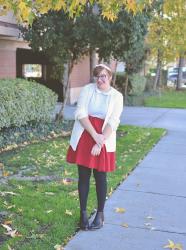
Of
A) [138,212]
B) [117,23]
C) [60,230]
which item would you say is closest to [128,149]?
[117,23]

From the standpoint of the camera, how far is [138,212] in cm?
539

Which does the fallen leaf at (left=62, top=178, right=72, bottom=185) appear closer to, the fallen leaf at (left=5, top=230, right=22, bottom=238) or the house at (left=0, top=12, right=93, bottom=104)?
the fallen leaf at (left=5, top=230, right=22, bottom=238)

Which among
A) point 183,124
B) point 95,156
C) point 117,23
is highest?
point 117,23

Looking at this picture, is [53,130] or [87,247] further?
[53,130]

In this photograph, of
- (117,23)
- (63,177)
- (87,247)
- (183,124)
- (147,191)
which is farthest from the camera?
(183,124)

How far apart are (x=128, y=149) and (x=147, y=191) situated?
307cm

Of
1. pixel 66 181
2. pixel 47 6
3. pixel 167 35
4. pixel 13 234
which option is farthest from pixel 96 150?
pixel 167 35

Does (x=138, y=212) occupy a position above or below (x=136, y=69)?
below

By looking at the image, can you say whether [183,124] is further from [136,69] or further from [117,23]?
[136,69]

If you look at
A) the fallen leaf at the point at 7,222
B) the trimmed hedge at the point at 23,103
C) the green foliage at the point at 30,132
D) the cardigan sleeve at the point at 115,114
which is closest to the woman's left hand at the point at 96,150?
the cardigan sleeve at the point at 115,114

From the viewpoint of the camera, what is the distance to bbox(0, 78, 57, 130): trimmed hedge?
866 centimetres

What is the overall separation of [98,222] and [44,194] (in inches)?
52.8

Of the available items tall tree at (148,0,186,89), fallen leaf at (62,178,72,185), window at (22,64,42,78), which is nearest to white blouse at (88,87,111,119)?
fallen leaf at (62,178,72,185)

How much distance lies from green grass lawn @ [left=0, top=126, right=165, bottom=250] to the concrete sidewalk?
8.0 inches
